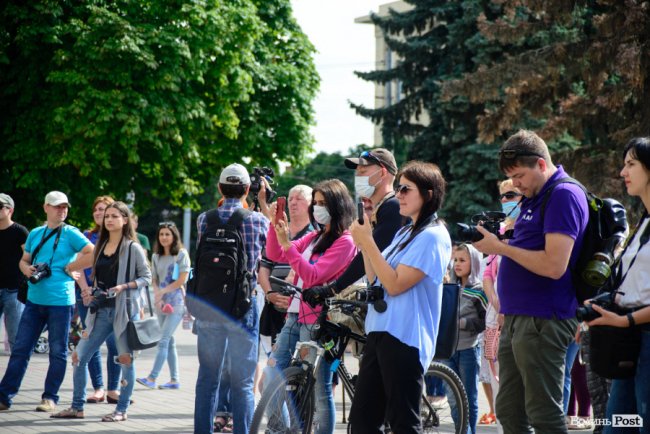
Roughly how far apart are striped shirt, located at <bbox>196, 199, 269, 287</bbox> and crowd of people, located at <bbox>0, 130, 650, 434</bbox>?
1 centimetres

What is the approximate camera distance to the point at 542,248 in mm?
5082

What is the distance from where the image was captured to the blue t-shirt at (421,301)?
527 cm

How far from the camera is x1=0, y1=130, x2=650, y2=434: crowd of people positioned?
16.3ft

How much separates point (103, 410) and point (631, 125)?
14.4 m

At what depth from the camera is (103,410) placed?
9.47m

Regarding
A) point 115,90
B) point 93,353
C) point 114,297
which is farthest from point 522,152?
point 115,90

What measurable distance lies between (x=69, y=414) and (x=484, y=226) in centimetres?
510

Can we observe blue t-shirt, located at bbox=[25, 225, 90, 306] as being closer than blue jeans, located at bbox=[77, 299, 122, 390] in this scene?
Yes

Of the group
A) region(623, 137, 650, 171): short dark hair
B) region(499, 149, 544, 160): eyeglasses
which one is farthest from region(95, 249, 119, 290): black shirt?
region(623, 137, 650, 171): short dark hair

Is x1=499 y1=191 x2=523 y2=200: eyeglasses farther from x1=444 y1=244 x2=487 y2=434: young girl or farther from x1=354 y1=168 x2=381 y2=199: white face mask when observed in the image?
x1=354 y1=168 x2=381 y2=199: white face mask

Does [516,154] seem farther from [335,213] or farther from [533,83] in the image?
[533,83]

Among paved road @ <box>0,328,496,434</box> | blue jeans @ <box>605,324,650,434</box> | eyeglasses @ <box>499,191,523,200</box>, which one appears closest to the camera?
blue jeans @ <box>605,324,650,434</box>

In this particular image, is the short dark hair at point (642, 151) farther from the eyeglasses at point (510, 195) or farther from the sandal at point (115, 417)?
the sandal at point (115, 417)

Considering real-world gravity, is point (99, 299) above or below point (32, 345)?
above
